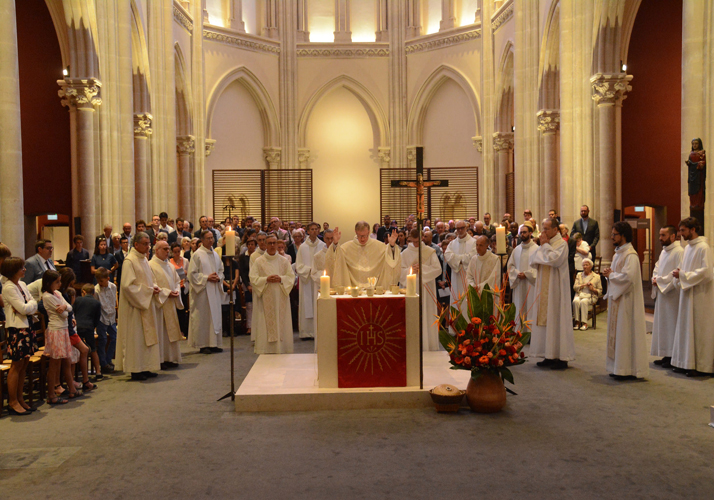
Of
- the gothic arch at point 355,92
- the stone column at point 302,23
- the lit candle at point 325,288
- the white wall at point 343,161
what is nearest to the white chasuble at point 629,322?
the lit candle at point 325,288

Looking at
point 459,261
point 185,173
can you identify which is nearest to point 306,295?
point 459,261

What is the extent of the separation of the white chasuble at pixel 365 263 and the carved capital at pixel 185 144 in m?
15.0

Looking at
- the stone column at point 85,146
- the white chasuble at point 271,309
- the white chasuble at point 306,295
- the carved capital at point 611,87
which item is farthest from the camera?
the carved capital at point 611,87

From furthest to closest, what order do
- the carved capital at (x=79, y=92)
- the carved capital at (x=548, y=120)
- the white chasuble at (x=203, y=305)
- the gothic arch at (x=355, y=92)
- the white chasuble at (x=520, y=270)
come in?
the gothic arch at (x=355, y=92)
the carved capital at (x=548, y=120)
the carved capital at (x=79, y=92)
the white chasuble at (x=520, y=270)
the white chasuble at (x=203, y=305)

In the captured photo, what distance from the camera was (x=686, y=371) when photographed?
788 cm

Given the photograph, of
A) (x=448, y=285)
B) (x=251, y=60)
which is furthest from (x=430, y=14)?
(x=448, y=285)

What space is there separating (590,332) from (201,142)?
15107mm

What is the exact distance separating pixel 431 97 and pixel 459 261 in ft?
49.6

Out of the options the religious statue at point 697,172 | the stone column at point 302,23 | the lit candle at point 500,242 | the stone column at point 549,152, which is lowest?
the lit candle at point 500,242

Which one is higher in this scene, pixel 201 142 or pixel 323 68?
pixel 323 68

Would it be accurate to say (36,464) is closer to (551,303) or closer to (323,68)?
(551,303)

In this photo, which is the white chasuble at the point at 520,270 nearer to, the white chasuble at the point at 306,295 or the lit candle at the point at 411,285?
the white chasuble at the point at 306,295

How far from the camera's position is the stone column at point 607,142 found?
13039 millimetres

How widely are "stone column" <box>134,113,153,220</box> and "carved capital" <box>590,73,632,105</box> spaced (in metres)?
9.96
